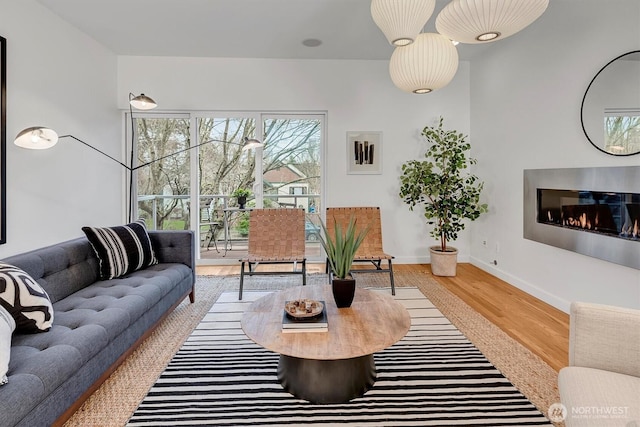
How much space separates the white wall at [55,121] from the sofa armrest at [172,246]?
1.00 m

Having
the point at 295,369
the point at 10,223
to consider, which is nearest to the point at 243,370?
the point at 295,369

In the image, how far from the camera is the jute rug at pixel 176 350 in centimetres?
180

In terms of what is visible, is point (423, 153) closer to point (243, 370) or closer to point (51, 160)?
point (243, 370)

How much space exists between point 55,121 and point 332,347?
3366 millimetres

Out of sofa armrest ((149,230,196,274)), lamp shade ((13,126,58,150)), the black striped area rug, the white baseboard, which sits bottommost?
the black striped area rug

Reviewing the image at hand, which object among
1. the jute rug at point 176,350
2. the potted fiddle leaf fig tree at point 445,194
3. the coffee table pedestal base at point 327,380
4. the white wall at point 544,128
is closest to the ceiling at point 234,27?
the white wall at point 544,128

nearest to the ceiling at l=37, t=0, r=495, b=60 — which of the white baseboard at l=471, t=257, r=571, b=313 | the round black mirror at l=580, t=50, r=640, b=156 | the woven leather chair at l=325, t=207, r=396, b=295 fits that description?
the round black mirror at l=580, t=50, r=640, b=156

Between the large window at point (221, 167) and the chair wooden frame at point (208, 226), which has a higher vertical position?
the large window at point (221, 167)

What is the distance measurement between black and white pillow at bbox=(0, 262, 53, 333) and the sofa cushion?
87.8 inches

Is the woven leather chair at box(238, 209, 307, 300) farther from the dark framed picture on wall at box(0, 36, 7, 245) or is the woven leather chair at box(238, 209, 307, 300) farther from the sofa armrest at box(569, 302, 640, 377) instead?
the sofa armrest at box(569, 302, 640, 377)

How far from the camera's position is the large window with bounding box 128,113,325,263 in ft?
15.5

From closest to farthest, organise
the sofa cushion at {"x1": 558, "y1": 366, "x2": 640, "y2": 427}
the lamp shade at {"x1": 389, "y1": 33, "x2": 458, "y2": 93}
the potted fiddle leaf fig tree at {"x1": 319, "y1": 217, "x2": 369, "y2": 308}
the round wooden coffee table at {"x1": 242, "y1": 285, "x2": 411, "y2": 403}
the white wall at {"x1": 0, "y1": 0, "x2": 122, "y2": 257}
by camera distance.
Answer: the sofa cushion at {"x1": 558, "y1": 366, "x2": 640, "y2": 427} → the round wooden coffee table at {"x1": 242, "y1": 285, "x2": 411, "y2": 403} → the potted fiddle leaf fig tree at {"x1": 319, "y1": 217, "x2": 369, "y2": 308} → the lamp shade at {"x1": 389, "y1": 33, "x2": 458, "y2": 93} → the white wall at {"x1": 0, "y1": 0, "x2": 122, "y2": 257}

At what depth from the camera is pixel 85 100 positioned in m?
3.86

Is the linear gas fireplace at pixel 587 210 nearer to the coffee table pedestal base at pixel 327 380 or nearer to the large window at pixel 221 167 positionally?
the coffee table pedestal base at pixel 327 380
